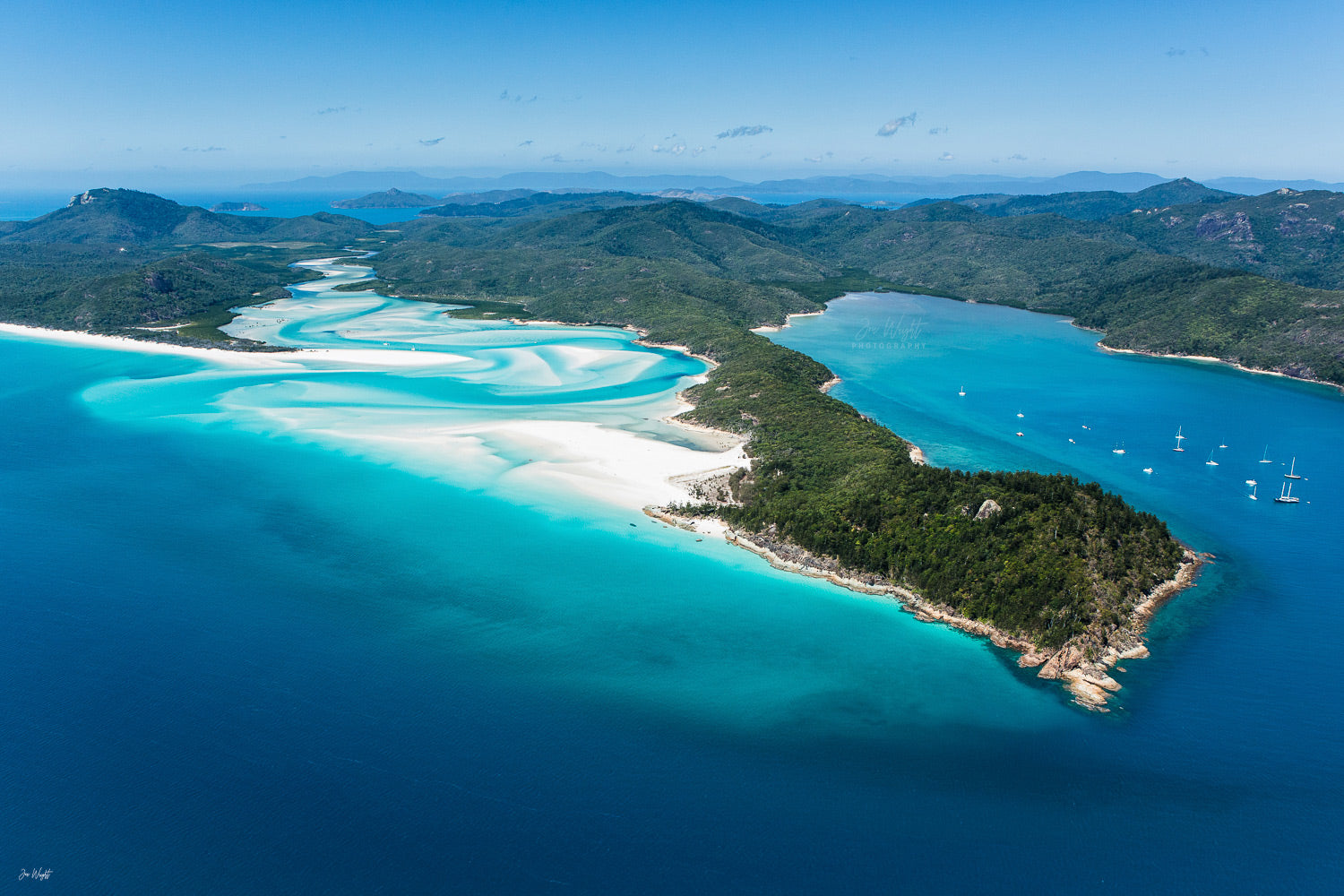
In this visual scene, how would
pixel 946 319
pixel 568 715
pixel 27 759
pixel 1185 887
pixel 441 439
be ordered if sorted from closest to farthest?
1. pixel 1185 887
2. pixel 27 759
3. pixel 568 715
4. pixel 441 439
5. pixel 946 319

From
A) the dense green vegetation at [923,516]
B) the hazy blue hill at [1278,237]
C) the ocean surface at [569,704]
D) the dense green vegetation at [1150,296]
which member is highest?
the hazy blue hill at [1278,237]

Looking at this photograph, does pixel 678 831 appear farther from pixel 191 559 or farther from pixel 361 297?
pixel 361 297

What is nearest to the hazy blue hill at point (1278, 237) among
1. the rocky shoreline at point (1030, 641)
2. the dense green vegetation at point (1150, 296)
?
the dense green vegetation at point (1150, 296)

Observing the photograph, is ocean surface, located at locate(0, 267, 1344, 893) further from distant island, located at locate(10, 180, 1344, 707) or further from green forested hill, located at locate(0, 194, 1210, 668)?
green forested hill, located at locate(0, 194, 1210, 668)

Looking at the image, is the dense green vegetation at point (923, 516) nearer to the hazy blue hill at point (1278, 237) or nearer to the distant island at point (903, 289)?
the distant island at point (903, 289)

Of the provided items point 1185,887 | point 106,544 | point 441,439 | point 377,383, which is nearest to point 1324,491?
point 1185,887

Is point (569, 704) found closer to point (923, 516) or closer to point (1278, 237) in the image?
point (923, 516)
